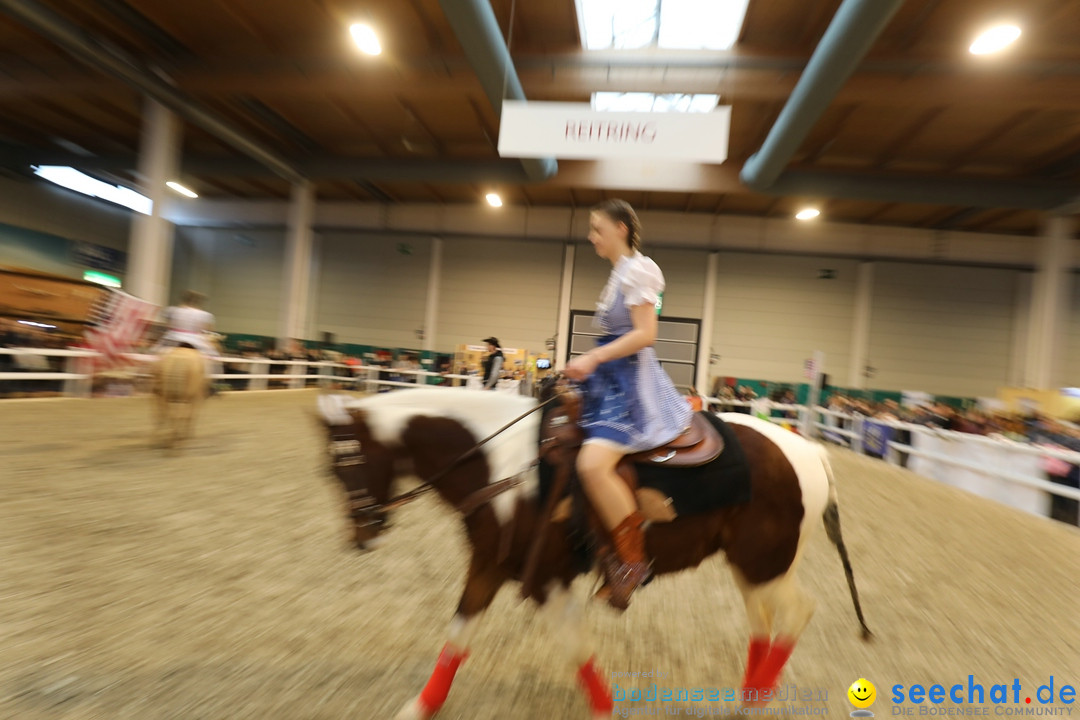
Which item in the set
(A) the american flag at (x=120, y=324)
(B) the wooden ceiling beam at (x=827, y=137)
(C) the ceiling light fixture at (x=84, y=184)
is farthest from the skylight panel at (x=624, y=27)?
(C) the ceiling light fixture at (x=84, y=184)

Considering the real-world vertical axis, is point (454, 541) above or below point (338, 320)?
Answer: below

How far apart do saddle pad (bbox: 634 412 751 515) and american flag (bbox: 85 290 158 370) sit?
7.92 meters

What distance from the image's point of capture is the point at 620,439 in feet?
5.94

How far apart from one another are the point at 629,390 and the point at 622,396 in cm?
3

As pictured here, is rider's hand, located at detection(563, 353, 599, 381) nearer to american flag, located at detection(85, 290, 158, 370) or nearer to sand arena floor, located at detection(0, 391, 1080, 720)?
sand arena floor, located at detection(0, 391, 1080, 720)

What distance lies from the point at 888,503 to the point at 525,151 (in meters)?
5.56

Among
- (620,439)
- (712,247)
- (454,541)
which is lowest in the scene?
(454,541)

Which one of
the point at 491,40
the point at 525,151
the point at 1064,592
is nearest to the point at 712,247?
the point at 491,40

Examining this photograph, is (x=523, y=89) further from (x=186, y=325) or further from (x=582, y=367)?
(x=582, y=367)

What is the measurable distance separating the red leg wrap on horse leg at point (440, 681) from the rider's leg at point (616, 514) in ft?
1.95

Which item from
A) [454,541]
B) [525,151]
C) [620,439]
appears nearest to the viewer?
[620,439]

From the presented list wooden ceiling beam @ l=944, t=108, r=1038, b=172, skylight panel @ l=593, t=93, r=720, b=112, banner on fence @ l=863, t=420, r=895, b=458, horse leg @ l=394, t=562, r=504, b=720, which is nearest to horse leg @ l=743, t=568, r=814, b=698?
horse leg @ l=394, t=562, r=504, b=720

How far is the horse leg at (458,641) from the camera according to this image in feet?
5.95

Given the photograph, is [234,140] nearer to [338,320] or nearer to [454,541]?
[338,320]
